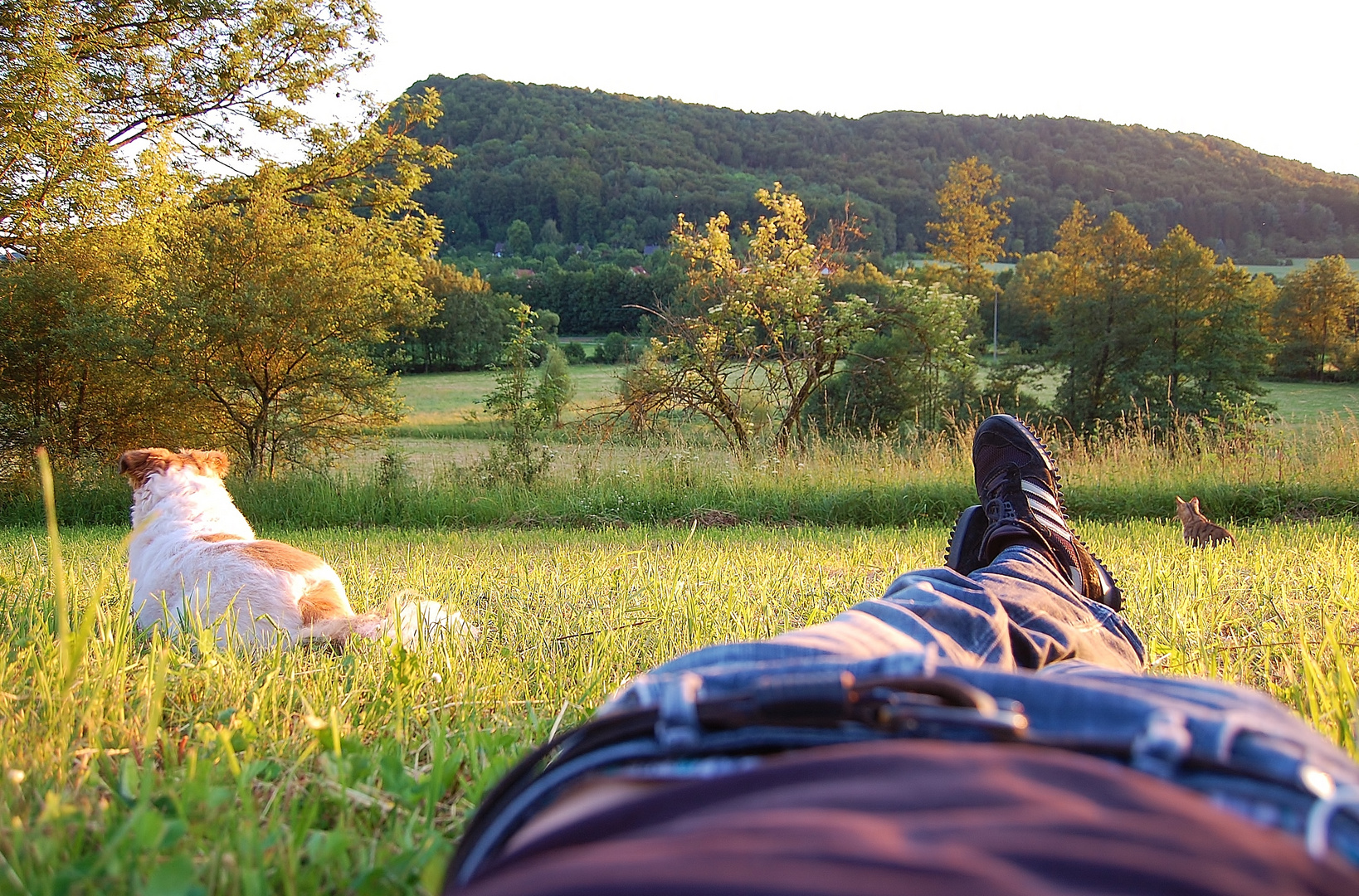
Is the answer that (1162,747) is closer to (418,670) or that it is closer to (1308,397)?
(418,670)

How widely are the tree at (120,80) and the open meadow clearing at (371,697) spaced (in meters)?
11.6

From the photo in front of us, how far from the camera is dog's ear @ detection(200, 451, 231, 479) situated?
3988mm

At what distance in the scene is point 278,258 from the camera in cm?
1219

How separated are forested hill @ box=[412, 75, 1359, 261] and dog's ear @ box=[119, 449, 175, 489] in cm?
4510

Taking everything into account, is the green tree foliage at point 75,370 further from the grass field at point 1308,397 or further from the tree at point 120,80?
the grass field at point 1308,397

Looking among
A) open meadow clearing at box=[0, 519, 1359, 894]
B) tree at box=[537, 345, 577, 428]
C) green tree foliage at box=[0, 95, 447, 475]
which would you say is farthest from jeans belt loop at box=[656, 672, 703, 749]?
green tree foliage at box=[0, 95, 447, 475]

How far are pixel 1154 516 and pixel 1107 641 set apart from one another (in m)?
6.61

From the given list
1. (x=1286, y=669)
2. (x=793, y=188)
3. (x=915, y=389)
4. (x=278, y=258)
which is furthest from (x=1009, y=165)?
(x=1286, y=669)

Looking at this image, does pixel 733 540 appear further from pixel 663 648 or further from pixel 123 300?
pixel 123 300

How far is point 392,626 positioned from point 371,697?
2.38 feet

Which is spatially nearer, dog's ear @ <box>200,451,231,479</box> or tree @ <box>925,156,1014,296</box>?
dog's ear @ <box>200,451,231,479</box>

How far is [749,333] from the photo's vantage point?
1337cm

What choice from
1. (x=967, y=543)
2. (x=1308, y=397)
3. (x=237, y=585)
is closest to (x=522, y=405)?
(x=237, y=585)

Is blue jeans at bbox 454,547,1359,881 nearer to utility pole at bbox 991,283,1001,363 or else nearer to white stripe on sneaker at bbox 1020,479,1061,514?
white stripe on sneaker at bbox 1020,479,1061,514
